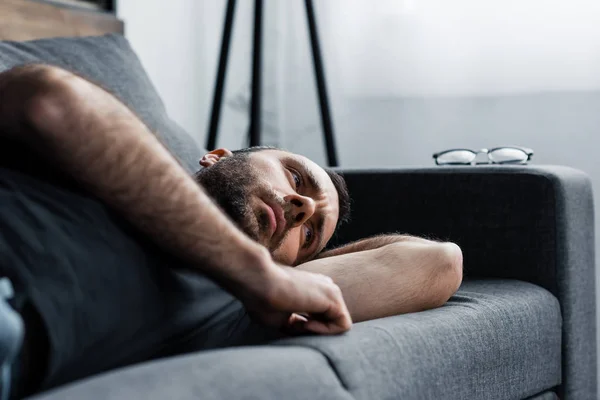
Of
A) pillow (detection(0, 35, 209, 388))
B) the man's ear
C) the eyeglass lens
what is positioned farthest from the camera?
the eyeglass lens

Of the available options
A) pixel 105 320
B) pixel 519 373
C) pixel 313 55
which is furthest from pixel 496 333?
pixel 313 55

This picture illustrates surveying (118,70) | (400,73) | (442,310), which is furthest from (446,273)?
(400,73)

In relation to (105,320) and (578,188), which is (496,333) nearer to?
(578,188)

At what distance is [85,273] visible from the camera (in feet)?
2.75

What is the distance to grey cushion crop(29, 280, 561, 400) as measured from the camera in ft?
2.67

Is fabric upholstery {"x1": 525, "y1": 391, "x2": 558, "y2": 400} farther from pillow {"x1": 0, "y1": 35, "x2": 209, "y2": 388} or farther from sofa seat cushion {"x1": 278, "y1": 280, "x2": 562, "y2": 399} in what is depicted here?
pillow {"x1": 0, "y1": 35, "x2": 209, "y2": 388}

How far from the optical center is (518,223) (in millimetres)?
1761

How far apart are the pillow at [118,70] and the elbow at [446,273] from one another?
1.95ft

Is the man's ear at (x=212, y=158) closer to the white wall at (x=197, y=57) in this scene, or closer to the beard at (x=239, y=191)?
the beard at (x=239, y=191)

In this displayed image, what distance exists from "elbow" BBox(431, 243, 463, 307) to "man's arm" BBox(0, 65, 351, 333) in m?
0.38

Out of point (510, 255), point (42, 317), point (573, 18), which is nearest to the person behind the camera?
point (42, 317)

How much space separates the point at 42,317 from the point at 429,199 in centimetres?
125

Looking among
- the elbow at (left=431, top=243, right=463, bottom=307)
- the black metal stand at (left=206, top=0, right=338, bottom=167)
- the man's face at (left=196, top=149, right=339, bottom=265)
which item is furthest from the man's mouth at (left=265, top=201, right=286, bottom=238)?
the black metal stand at (left=206, top=0, right=338, bottom=167)

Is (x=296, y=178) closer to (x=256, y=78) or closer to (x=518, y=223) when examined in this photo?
(x=518, y=223)
